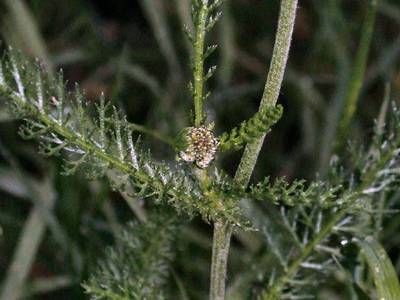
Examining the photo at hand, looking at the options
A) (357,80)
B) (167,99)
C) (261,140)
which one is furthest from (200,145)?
(167,99)

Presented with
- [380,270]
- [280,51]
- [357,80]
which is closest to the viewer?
[280,51]

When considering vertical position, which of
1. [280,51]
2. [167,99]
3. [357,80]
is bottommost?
[280,51]

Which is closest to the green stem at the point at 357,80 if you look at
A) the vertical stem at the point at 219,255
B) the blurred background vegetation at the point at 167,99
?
the blurred background vegetation at the point at 167,99

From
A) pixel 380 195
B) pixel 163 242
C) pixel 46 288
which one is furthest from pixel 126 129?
pixel 46 288

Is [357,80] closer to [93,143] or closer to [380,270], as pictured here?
[380,270]

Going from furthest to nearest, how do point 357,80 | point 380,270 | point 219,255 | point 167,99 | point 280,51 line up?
1. point 167,99
2. point 357,80
3. point 380,270
4. point 219,255
5. point 280,51

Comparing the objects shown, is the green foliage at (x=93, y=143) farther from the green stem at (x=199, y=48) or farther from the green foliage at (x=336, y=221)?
the green foliage at (x=336, y=221)

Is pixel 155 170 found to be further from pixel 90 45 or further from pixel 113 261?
pixel 90 45
